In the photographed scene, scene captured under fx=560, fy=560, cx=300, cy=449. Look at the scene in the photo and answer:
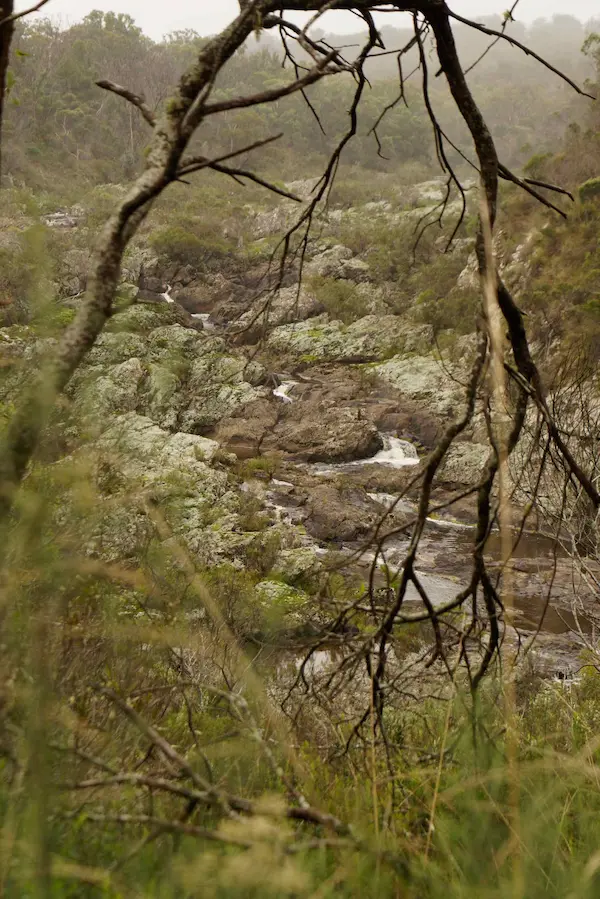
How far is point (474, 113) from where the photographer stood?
1.65 meters

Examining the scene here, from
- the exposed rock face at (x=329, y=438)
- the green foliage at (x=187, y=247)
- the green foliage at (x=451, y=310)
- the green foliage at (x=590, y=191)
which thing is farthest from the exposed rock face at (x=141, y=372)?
the green foliage at (x=187, y=247)

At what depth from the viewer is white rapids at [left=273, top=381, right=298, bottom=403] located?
1762 centimetres

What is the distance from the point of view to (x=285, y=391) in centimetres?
1812

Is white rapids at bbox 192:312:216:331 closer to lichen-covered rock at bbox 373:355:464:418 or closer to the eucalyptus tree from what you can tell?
lichen-covered rock at bbox 373:355:464:418

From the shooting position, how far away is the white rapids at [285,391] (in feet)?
57.8

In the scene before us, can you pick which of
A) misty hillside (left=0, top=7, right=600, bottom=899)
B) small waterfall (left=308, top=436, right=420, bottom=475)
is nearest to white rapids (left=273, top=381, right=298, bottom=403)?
misty hillside (left=0, top=7, right=600, bottom=899)

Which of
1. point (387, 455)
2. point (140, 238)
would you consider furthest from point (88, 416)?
point (140, 238)

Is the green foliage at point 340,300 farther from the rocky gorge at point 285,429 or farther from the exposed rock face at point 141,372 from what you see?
the exposed rock face at point 141,372

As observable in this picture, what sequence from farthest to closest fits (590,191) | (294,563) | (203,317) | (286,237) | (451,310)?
(203,317) < (451,310) < (590,191) < (294,563) < (286,237)

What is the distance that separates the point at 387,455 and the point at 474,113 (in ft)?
46.0

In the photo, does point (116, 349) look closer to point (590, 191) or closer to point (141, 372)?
point (141, 372)

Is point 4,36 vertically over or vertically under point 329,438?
over

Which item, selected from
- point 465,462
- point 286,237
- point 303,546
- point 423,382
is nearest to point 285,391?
point 423,382

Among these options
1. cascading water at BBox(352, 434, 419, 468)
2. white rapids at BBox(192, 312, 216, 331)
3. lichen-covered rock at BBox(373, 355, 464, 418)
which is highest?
white rapids at BBox(192, 312, 216, 331)
